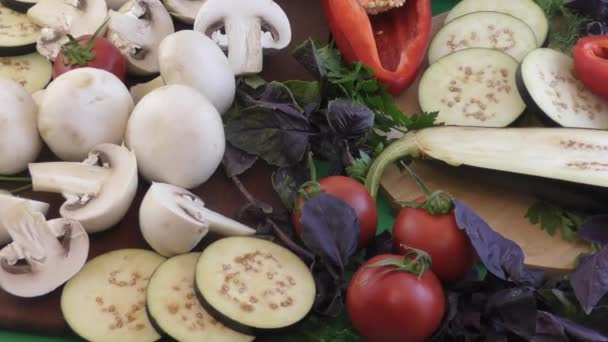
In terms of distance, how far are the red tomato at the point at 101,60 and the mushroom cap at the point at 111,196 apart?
0.21m

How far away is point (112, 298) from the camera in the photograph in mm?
1339

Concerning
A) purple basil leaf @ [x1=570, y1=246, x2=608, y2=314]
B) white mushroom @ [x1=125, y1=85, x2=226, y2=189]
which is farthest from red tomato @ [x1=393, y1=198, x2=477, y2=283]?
white mushroom @ [x1=125, y1=85, x2=226, y2=189]

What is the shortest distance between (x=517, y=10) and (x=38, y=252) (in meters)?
1.33

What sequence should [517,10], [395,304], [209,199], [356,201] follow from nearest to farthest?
[395,304] → [356,201] → [209,199] → [517,10]

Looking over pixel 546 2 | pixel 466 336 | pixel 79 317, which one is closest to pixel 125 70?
pixel 79 317

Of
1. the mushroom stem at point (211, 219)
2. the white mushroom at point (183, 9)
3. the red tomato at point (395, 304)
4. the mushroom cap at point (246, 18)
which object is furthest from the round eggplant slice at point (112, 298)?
the white mushroom at point (183, 9)

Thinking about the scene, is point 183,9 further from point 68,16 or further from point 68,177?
point 68,177

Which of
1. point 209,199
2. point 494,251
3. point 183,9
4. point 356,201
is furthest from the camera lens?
point 183,9

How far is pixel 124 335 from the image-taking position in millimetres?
1286

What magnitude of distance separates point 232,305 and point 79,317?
0.91 feet

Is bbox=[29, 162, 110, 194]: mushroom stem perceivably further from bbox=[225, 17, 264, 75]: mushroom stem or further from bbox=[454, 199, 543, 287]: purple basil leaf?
bbox=[454, 199, 543, 287]: purple basil leaf

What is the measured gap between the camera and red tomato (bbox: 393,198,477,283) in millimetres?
1332

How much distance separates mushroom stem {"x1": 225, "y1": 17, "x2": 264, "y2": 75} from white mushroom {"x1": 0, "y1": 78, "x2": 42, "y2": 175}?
0.45m

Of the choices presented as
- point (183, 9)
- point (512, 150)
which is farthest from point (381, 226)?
point (183, 9)
